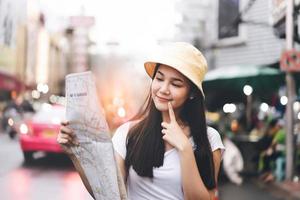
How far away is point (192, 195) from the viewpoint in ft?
7.11

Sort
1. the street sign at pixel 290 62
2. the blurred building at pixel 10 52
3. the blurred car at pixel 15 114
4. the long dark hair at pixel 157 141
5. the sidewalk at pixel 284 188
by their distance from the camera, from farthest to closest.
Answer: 1. the blurred car at pixel 15 114
2. the street sign at pixel 290 62
3. the sidewalk at pixel 284 188
4. the blurred building at pixel 10 52
5. the long dark hair at pixel 157 141

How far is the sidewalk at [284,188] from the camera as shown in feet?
33.8

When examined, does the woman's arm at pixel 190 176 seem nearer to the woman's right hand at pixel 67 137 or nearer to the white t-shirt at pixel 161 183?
the white t-shirt at pixel 161 183

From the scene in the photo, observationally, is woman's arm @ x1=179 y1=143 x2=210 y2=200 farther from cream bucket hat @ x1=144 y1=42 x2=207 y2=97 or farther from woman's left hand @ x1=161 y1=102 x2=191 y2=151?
cream bucket hat @ x1=144 y1=42 x2=207 y2=97

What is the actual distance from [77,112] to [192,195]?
0.55m

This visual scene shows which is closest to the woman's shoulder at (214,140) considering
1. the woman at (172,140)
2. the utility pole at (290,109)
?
the woman at (172,140)

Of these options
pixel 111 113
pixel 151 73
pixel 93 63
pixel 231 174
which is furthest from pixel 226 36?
pixel 93 63

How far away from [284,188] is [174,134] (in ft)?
30.4

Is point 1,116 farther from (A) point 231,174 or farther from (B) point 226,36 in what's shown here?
(A) point 231,174

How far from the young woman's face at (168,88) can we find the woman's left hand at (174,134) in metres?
0.05

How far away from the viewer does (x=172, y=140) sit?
2.20m

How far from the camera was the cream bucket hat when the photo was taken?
2236 mm

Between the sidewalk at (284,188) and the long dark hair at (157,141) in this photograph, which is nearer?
the long dark hair at (157,141)

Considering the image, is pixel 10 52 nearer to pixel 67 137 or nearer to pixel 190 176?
pixel 67 137
